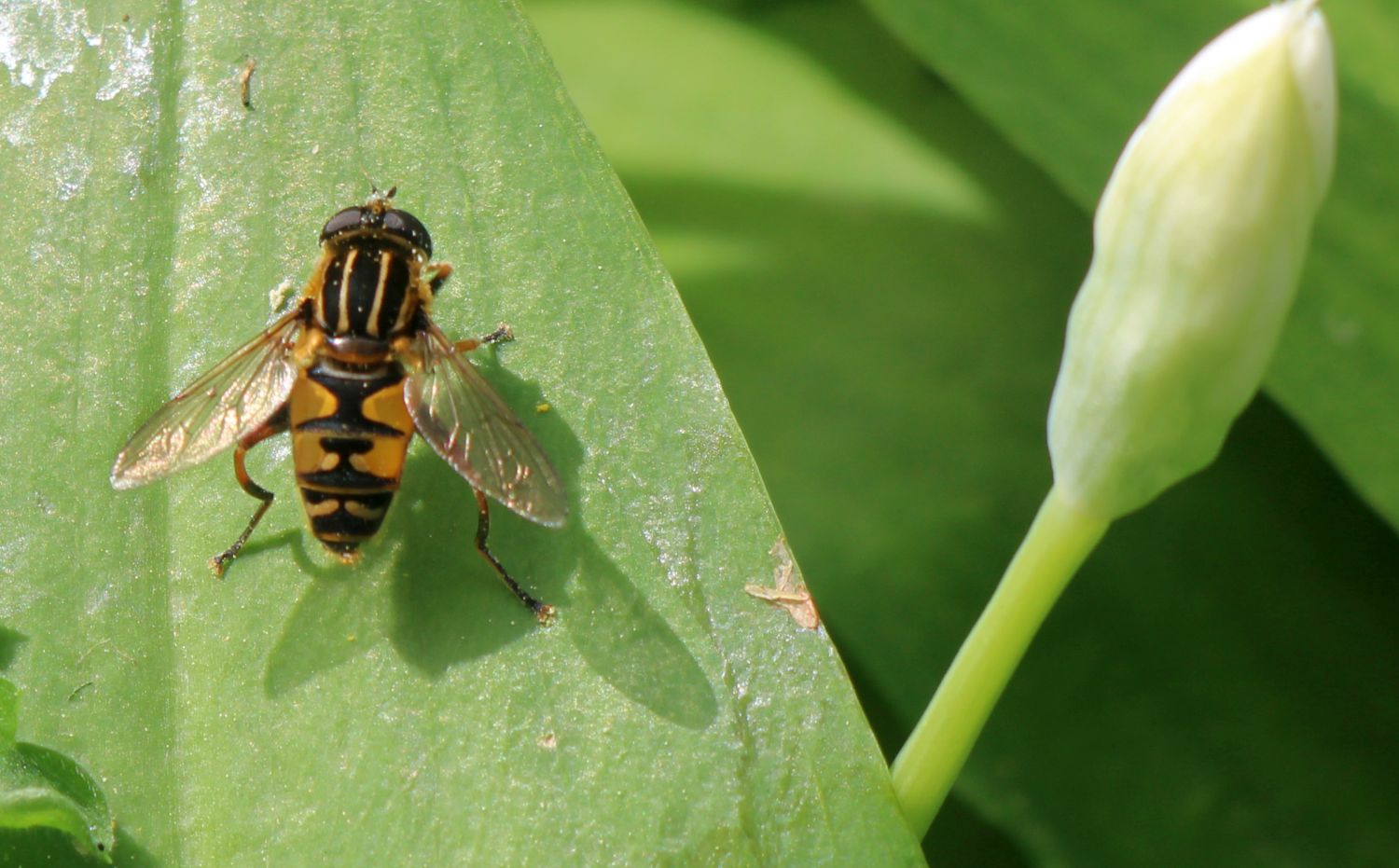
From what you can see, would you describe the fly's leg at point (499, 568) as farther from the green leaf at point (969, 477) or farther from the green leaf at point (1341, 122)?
the green leaf at point (1341, 122)

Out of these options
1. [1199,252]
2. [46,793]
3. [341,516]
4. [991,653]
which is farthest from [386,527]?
[1199,252]

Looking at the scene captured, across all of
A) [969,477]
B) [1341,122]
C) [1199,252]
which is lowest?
[969,477]

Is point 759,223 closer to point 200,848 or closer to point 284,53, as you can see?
point 284,53

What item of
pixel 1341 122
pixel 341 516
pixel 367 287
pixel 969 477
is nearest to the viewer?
pixel 341 516

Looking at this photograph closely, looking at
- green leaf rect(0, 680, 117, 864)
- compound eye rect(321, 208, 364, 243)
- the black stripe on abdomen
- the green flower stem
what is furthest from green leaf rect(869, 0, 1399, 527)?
green leaf rect(0, 680, 117, 864)

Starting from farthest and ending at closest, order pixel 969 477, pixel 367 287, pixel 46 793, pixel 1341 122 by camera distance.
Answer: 1. pixel 969 477
2. pixel 1341 122
3. pixel 367 287
4. pixel 46 793

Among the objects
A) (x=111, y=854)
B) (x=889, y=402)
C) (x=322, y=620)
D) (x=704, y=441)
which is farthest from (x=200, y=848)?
(x=889, y=402)

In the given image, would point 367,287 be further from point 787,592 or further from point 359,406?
point 787,592

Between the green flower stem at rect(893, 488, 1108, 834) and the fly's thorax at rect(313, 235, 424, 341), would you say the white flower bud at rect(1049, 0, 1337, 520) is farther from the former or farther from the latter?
the fly's thorax at rect(313, 235, 424, 341)
